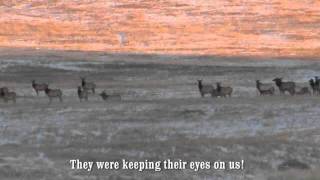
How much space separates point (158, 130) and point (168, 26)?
180 ft

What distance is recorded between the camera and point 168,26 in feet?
249

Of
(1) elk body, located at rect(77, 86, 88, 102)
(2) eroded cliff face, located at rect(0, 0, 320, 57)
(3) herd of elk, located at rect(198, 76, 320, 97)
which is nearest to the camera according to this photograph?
(1) elk body, located at rect(77, 86, 88, 102)

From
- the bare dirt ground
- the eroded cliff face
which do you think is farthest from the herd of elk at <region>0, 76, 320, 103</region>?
the eroded cliff face

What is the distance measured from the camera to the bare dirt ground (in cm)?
1710

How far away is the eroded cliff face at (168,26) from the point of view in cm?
6194

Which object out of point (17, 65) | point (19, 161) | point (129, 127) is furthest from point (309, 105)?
point (17, 65)

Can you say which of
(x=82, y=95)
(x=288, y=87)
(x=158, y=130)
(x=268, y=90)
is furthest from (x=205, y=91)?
(x=158, y=130)

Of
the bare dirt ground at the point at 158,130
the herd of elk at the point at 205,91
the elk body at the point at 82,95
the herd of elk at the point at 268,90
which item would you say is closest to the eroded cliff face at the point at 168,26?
the herd of elk at the point at 268,90

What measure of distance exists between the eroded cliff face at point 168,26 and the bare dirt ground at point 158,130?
25982 mm

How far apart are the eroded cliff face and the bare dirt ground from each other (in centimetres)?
2598

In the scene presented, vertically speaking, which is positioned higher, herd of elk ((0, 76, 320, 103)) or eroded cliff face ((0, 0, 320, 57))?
eroded cliff face ((0, 0, 320, 57))

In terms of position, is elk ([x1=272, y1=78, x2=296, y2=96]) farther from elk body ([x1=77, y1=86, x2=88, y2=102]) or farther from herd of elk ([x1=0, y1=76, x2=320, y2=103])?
elk body ([x1=77, y1=86, x2=88, y2=102])

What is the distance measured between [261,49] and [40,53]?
59.0ft

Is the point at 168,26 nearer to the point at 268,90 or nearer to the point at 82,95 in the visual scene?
the point at 268,90
